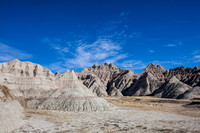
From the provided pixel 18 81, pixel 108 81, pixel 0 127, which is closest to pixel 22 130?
pixel 0 127

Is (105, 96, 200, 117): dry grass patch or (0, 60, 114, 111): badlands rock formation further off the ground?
(0, 60, 114, 111): badlands rock formation

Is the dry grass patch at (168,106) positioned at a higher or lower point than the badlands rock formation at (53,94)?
lower

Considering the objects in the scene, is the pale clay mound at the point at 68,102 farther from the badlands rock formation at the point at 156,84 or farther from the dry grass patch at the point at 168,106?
the badlands rock formation at the point at 156,84

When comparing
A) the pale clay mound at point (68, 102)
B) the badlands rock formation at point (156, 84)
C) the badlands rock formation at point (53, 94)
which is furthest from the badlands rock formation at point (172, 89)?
the pale clay mound at point (68, 102)

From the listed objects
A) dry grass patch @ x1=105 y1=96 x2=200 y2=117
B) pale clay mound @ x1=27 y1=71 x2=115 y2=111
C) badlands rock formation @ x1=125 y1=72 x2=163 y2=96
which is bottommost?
dry grass patch @ x1=105 y1=96 x2=200 y2=117

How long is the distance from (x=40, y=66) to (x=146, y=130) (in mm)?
63216

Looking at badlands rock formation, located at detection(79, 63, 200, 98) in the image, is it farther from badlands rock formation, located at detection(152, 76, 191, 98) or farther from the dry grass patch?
the dry grass patch

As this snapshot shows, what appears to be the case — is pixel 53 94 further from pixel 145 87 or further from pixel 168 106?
pixel 145 87

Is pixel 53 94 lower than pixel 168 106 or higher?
higher

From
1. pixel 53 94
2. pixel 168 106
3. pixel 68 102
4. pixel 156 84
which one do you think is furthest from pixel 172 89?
pixel 53 94

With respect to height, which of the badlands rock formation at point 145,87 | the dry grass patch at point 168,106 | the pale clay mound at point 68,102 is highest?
the badlands rock formation at point 145,87

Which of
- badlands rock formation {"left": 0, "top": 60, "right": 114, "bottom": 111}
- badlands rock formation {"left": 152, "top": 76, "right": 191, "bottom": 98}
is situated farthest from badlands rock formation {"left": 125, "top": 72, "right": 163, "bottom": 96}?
badlands rock formation {"left": 0, "top": 60, "right": 114, "bottom": 111}

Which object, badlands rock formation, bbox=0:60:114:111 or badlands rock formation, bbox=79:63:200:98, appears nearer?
badlands rock formation, bbox=0:60:114:111

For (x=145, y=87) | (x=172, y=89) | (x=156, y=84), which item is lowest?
(x=172, y=89)
